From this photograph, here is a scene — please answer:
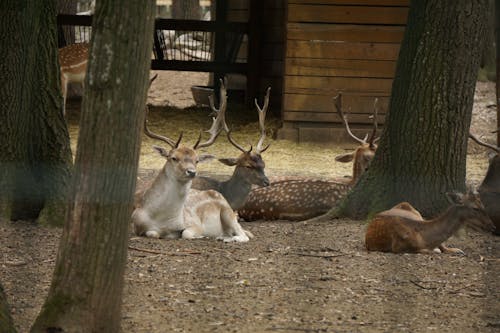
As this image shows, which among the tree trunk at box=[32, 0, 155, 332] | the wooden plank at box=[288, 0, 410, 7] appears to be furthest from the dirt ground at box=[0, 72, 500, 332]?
the wooden plank at box=[288, 0, 410, 7]

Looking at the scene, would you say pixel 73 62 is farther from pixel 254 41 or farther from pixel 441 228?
pixel 441 228

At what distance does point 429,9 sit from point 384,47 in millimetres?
5280

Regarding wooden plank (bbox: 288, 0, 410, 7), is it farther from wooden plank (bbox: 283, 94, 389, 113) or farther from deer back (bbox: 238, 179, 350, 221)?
deer back (bbox: 238, 179, 350, 221)

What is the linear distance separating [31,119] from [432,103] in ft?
9.16

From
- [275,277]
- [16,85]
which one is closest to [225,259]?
[275,277]

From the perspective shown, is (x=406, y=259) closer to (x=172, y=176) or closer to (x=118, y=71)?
(x=172, y=176)

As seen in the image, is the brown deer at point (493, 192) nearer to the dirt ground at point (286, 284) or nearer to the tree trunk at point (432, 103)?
the dirt ground at point (286, 284)

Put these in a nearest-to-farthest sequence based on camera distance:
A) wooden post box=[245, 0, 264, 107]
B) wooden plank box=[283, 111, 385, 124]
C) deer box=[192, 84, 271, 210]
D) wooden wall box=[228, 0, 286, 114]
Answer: deer box=[192, 84, 271, 210]
wooden plank box=[283, 111, 385, 124]
wooden post box=[245, 0, 264, 107]
wooden wall box=[228, 0, 286, 114]

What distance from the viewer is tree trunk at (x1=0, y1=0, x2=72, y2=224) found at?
7.18 m

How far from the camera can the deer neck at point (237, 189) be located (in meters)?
9.18

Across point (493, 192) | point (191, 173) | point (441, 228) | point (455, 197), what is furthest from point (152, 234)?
point (493, 192)

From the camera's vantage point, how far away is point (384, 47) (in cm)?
1270

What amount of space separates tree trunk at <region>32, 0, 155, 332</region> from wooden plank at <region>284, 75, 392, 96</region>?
334 inches

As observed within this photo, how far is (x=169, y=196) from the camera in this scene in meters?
7.57
